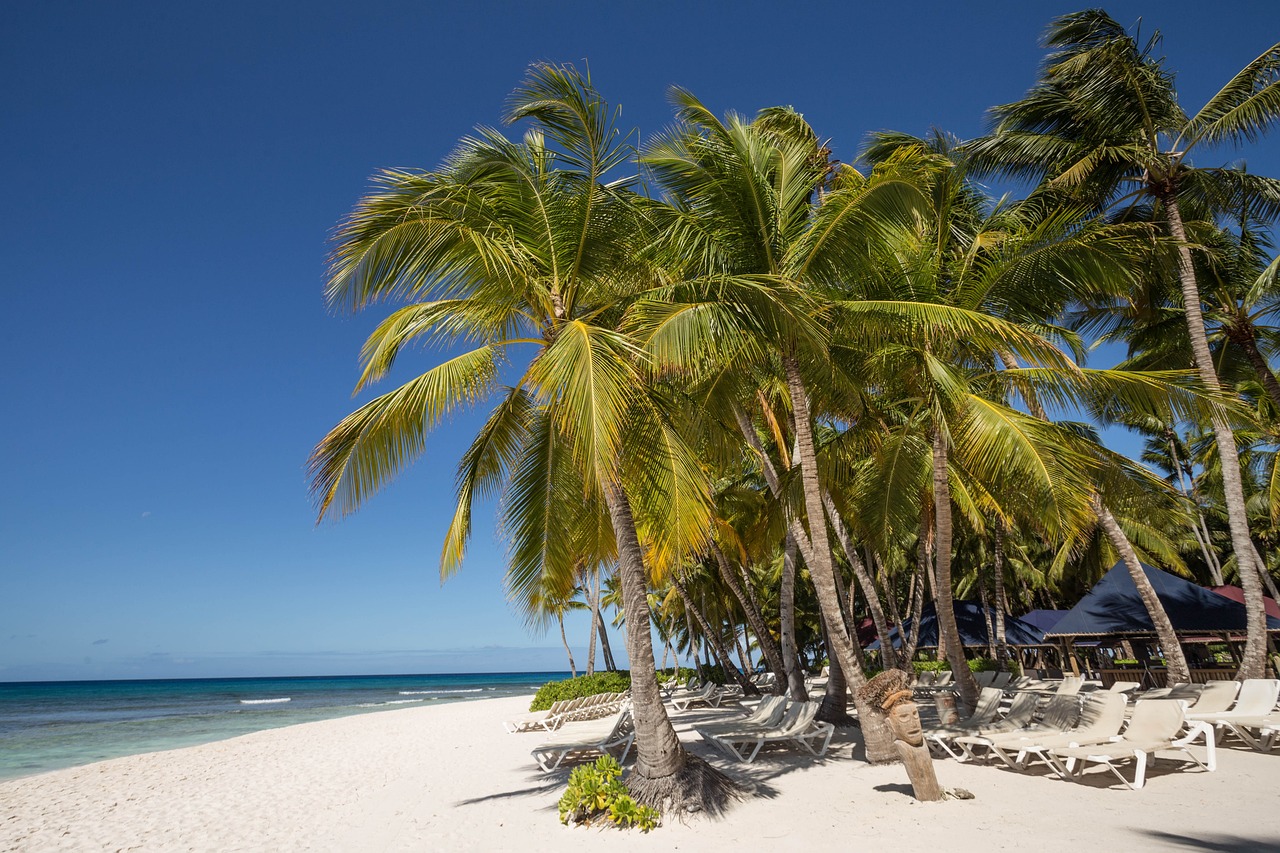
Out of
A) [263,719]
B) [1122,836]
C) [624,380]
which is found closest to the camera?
[1122,836]

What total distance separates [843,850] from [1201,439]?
2809 centimetres

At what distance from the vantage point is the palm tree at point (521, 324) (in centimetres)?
619

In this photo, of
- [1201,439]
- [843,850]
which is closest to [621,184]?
[843,850]

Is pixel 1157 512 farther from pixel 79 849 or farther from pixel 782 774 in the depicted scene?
pixel 79 849

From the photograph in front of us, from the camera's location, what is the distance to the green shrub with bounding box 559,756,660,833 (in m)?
5.84

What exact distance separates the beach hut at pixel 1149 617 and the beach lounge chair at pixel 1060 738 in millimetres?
6179

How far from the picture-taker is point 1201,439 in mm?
25281

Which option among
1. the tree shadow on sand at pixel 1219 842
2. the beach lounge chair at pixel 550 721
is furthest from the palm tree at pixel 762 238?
the beach lounge chair at pixel 550 721

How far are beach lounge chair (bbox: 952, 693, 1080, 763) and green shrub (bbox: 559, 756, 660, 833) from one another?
3.73m

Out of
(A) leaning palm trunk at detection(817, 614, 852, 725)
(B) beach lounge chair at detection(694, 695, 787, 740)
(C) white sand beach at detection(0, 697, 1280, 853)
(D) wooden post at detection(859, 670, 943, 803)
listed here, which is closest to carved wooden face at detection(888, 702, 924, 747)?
(D) wooden post at detection(859, 670, 943, 803)

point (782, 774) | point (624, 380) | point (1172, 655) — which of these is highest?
point (624, 380)

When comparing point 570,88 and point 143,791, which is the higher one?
point 570,88

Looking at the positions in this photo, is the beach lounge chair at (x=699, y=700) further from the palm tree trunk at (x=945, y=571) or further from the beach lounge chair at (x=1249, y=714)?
the beach lounge chair at (x=1249, y=714)

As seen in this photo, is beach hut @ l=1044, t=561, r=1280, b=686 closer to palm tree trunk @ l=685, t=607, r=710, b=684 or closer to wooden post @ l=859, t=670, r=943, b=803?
wooden post @ l=859, t=670, r=943, b=803
